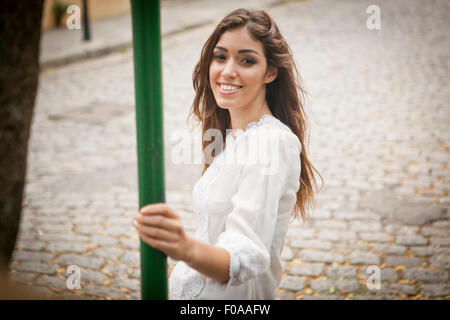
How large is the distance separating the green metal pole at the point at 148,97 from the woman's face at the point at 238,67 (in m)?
0.74

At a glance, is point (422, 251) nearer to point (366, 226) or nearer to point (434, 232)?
point (434, 232)

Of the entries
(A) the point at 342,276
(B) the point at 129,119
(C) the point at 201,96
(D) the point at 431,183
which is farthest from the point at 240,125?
(B) the point at 129,119

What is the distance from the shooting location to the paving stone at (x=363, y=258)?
4359 millimetres

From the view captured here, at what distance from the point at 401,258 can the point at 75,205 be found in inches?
138

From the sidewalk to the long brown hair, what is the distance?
33.2 ft

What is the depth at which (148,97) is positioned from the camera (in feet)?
4.49

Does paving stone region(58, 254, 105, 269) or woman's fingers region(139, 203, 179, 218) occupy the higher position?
woman's fingers region(139, 203, 179, 218)

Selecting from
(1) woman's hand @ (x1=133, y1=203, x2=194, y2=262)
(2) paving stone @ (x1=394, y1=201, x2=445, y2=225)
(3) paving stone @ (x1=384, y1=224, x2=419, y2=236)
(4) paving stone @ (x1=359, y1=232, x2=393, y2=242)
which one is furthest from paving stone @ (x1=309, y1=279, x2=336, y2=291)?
(1) woman's hand @ (x1=133, y1=203, x2=194, y2=262)

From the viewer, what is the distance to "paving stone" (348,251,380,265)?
14.3ft

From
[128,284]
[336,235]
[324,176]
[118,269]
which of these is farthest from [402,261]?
[118,269]

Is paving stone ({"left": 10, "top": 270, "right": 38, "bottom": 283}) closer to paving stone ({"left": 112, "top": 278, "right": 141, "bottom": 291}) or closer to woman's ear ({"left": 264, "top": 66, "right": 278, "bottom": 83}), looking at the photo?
paving stone ({"left": 112, "top": 278, "right": 141, "bottom": 291})

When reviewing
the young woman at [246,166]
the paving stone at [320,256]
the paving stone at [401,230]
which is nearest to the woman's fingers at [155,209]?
the young woman at [246,166]

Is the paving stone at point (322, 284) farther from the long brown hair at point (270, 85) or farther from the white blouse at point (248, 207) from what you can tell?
the white blouse at point (248, 207)

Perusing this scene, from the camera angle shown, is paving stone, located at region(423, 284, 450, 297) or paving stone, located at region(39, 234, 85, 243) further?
paving stone, located at region(39, 234, 85, 243)
